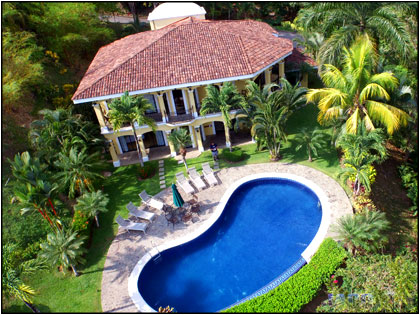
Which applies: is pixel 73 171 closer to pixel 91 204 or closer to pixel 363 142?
pixel 91 204

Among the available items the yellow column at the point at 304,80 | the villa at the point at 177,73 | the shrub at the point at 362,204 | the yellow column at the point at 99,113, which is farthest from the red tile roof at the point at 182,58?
the shrub at the point at 362,204

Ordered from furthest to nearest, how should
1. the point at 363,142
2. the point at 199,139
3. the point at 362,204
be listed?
the point at 199,139, the point at 362,204, the point at 363,142

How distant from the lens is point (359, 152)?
1867 centimetres

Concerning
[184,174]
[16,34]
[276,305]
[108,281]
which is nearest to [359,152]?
[276,305]

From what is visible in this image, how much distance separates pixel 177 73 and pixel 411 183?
62.0 feet

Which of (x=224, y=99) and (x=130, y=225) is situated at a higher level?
(x=224, y=99)

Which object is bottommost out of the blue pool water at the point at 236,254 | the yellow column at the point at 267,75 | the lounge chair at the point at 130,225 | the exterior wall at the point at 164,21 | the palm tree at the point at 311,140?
the blue pool water at the point at 236,254

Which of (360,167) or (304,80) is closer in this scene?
(360,167)

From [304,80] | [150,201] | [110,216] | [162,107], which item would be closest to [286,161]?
[162,107]

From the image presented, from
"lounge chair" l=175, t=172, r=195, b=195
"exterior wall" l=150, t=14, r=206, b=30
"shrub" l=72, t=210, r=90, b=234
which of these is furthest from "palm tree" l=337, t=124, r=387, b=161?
"exterior wall" l=150, t=14, r=206, b=30

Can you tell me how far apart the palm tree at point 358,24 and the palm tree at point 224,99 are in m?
6.90

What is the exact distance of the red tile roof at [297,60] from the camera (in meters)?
31.5

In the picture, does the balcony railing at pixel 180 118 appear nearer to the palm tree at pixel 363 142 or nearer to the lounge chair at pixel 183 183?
the lounge chair at pixel 183 183

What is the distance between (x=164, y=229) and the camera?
1992 centimetres
